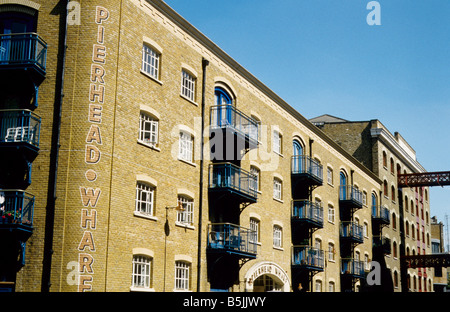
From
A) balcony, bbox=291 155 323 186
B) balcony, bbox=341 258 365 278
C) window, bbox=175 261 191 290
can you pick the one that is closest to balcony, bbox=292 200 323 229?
balcony, bbox=291 155 323 186

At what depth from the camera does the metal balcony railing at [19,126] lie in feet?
54.4

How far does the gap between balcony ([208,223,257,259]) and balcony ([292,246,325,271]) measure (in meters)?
6.93

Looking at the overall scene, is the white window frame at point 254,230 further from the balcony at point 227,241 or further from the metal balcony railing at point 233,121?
the metal balcony railing at point 233,121

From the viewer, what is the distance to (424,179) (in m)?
50.4

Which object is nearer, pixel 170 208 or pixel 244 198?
pixel 170 208

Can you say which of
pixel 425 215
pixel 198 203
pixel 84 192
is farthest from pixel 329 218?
pixel 425 215

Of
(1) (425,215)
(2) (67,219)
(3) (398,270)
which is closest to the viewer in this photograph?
(2) (67,219)

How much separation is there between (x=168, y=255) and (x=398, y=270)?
35462 millimetres

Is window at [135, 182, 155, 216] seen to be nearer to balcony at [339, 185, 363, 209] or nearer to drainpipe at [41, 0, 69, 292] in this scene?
drainpipe at [41, 0, 69, 292]

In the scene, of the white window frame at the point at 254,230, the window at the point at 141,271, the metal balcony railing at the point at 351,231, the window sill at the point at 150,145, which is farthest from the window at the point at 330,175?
the window at the point at 141,271

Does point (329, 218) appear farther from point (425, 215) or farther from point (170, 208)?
point (425, 215)

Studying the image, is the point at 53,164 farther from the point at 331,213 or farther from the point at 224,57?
the point at 331,213

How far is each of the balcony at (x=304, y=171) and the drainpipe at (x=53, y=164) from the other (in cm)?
1605

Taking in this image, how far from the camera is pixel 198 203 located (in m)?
21.6
